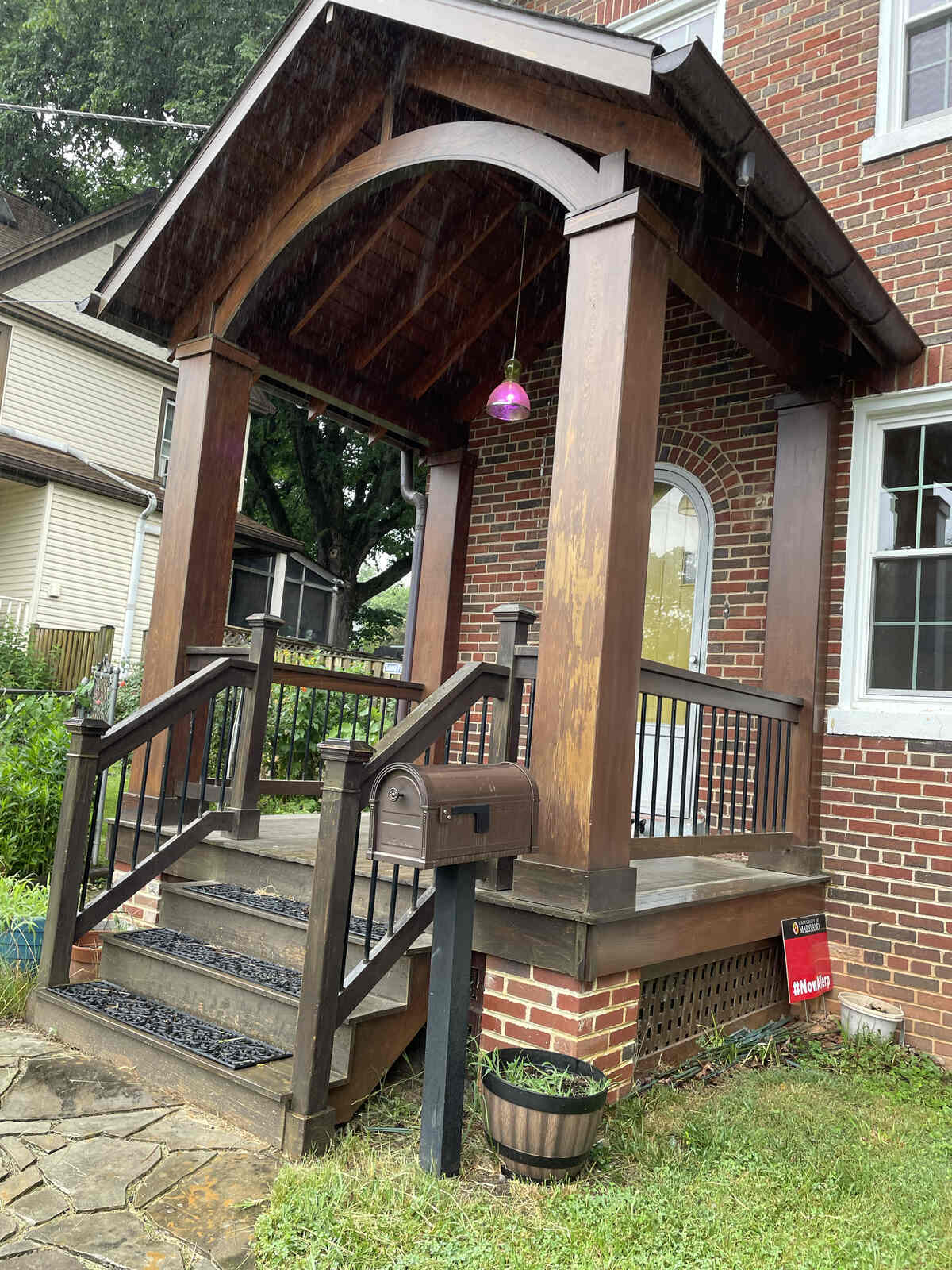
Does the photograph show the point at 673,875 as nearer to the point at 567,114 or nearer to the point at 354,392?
the point at 567,114

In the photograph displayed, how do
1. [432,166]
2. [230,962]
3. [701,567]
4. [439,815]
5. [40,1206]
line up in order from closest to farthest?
[40,1206], [439,815], [230,962], [432,166], [701,567]

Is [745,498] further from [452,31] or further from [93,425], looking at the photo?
[93,425]

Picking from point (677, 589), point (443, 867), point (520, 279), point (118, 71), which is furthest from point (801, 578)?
point (118, 71)

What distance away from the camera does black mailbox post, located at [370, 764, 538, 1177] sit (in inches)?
109

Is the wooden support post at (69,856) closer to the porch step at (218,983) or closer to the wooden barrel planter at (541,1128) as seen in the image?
the porch step at (218,983)

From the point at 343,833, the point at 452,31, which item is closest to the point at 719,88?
the point at 452,31

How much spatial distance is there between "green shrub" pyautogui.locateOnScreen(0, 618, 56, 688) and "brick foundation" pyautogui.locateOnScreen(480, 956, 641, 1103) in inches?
386

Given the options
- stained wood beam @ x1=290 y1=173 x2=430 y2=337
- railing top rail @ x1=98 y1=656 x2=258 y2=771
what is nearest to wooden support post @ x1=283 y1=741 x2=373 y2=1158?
railing top rail @ x1=98 y1=656 x2=258 y2=771

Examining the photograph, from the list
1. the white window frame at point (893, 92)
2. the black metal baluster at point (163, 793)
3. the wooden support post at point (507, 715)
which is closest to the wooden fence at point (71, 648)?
the black metal baluster at point (163, 793)

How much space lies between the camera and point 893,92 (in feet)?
17.3

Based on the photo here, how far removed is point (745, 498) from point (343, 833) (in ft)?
11.1

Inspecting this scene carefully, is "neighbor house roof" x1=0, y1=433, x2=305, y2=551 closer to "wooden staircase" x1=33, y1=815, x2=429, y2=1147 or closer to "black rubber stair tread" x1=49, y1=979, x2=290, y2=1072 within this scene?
"wooden staircase" x1=33, y1=815, x2=429, y2=1147

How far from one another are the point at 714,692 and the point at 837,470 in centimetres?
173

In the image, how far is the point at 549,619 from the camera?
3.44 m
